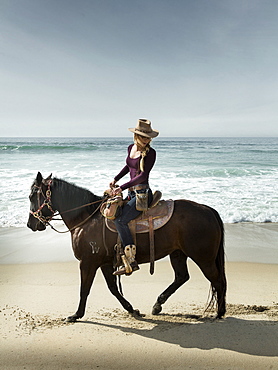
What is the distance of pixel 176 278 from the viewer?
14.3 ft

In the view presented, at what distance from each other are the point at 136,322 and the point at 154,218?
1.26m

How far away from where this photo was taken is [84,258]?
4020 millimetres

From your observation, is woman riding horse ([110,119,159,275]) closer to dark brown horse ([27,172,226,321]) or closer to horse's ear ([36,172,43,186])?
dark brown horse ([27,172,226,321])

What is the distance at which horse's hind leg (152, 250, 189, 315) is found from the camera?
169 inches

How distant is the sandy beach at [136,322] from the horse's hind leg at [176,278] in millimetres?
163

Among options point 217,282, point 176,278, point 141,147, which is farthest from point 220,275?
point 141,147

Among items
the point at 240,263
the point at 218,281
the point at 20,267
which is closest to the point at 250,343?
the point at 218,281

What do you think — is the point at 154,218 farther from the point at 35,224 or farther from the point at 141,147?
the point at 35,224

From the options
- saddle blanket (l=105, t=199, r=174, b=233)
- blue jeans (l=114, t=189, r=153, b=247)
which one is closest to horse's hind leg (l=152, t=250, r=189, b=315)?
saddle blanket (l=105, t=199, r=174, b=233)

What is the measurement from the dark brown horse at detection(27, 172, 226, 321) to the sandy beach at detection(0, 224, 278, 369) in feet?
1.17

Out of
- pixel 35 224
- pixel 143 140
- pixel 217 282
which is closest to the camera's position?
pixel 143 140

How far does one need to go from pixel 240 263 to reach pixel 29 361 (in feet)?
14.6

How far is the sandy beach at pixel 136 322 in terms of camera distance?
317 cm

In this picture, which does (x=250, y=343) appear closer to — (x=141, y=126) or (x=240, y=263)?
(x=141, y=126)
